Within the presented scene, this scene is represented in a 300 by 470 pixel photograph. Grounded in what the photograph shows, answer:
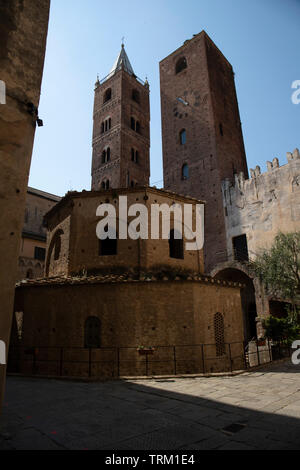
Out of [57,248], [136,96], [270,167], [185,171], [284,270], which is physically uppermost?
[136,96]

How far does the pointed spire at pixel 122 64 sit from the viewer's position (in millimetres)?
35381

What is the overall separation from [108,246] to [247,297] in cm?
1412

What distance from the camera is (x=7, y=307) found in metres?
4.79

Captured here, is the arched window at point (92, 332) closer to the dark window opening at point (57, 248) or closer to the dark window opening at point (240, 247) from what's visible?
the dark window opening at point (57, 248)

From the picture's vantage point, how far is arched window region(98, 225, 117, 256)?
14609 millimetres

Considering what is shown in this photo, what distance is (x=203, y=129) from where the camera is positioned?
98.4 ft

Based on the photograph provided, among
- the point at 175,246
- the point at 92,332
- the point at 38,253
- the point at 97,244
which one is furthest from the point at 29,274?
the point at 92,332

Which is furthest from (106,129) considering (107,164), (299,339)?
(299,339)

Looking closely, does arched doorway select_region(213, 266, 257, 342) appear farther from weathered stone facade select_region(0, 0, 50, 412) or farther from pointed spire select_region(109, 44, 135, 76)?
pointed spire select_region(109, 44, 135, 76)

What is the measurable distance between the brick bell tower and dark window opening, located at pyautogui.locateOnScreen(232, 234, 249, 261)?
1207cm

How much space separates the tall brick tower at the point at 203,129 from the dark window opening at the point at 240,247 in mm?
938

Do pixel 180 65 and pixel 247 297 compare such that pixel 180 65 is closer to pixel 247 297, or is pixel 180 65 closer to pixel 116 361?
pixel 247 297
